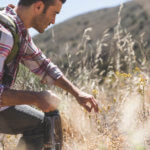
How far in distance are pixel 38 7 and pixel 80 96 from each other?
610 mm

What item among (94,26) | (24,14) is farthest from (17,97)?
(94,26)

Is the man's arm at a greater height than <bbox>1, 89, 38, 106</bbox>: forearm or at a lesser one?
greater

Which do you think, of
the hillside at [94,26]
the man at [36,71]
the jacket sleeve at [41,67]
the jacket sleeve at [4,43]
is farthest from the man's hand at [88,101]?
the hillside at [94,26]

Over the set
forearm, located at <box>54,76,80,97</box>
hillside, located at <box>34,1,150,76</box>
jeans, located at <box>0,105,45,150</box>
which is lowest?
jeans, located at <box>0,105,45,150</box>

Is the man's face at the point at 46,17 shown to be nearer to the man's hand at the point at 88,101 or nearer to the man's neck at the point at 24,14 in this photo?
the man's neck at the point at 24,14

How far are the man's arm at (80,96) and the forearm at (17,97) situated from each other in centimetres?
48

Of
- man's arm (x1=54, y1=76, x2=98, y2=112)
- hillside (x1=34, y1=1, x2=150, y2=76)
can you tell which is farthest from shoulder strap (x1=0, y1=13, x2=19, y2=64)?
hillside (x1=34, y1=1, x2=150, y2=76)

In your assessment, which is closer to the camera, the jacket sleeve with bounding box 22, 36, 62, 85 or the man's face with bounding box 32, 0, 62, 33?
the man's face with bounding box 32, 0, 62, 33

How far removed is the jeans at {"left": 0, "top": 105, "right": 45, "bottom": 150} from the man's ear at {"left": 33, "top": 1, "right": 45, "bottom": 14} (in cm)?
61

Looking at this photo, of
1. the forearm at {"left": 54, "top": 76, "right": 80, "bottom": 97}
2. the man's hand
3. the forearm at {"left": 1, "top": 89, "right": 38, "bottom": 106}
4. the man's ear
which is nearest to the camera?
the forearm at {"left": 1, "top": 89, "right": 38, "bottom": 106}

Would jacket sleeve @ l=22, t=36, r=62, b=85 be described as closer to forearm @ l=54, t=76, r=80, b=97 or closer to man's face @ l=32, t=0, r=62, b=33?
forearm @ l=54, t=76, r=80, b=97

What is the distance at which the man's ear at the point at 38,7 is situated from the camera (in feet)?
5.78

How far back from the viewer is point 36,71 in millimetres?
2186

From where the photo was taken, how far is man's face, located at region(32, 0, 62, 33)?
1814 mm
